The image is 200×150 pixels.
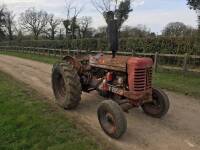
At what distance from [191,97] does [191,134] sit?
3278mm

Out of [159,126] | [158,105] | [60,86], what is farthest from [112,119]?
[60,86]

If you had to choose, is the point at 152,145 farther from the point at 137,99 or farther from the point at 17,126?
the point at 17,126

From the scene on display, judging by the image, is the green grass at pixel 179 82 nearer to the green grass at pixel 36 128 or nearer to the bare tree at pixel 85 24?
the green grass at pixel 36 128

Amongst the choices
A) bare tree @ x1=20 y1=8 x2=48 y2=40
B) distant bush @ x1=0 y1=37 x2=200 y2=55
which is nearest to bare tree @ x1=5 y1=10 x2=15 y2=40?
bare tree @ x1=20 y1=8 x2=48 y2=40

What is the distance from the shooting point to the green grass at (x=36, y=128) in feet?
17.6

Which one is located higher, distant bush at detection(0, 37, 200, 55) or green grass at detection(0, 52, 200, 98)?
distant bush at detection(0, 37, 200, 55)

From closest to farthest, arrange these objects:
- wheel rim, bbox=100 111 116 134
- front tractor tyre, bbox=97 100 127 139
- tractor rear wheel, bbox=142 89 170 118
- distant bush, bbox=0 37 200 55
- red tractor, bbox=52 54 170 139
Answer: front tractor tyre, bbox=97 100 127 139
wheel rim, bbox=100 111 116 134
red tractor, bbox=52 54 170 139
tractor rear wheel, bbox=142 89 170 118
distant bush, bbox=0 37 200 55

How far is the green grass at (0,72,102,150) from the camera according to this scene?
535cm

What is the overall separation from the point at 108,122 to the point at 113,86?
0.90 meters

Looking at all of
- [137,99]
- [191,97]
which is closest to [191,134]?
[137,99]

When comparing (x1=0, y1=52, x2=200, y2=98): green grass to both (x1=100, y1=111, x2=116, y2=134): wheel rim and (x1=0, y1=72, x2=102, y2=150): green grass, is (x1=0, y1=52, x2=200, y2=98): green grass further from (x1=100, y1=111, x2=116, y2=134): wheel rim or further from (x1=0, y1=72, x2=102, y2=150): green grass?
(x1=0, y1=72, x2=102, y2=150): green grass

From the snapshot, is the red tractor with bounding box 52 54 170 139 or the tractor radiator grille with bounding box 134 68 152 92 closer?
the red tractor with bounding box 52 54 170 139

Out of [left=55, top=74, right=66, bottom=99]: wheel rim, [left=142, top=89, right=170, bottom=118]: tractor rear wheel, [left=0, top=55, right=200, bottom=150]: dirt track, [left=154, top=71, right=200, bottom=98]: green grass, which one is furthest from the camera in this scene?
[left=154, top=71, right=200, bottom=98]: green grass

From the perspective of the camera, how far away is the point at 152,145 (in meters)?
5.42
